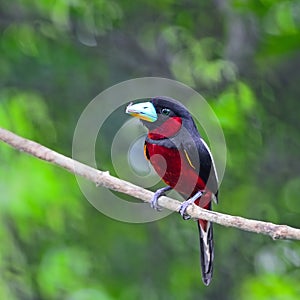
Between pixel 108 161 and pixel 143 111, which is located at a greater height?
pixel 143 111

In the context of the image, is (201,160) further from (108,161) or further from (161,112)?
(108,161)

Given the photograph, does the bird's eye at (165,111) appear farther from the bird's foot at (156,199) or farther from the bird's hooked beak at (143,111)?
the bird's foot at (156,199)

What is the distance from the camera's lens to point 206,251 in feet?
9.44

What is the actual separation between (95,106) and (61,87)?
40 cm

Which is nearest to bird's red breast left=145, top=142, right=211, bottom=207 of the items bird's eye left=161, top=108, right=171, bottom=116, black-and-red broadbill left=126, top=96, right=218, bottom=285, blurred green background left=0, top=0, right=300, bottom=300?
black-and-red broadbill left=126, top=96, right=218, bottom=285

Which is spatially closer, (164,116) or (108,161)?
(164,116)

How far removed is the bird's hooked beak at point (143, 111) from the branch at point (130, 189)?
21 cm

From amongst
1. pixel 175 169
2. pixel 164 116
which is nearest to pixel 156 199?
pixel 175 169

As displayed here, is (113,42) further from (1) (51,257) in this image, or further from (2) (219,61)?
(1) (51,257)

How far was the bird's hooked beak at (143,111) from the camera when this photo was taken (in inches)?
108

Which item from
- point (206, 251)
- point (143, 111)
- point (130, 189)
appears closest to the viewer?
point (130, 189)

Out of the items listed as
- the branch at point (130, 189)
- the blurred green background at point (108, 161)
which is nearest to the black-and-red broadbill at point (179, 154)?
the branch at point (130, 189)

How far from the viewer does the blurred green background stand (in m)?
4.82

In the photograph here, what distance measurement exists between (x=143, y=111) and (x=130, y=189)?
0.27 m
